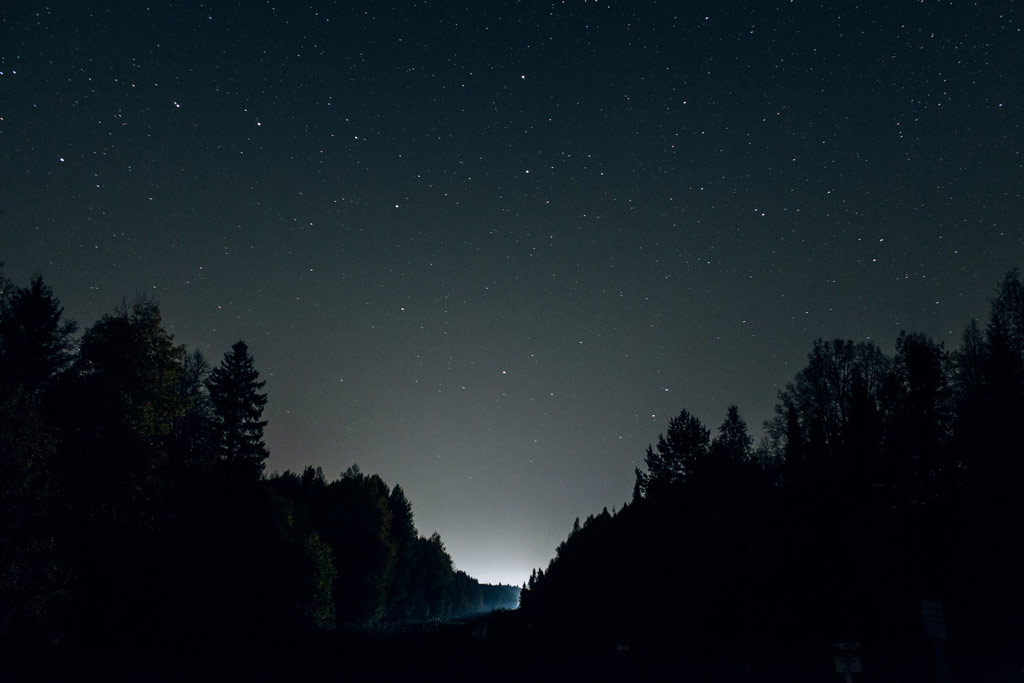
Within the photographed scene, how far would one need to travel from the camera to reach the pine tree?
4766cm

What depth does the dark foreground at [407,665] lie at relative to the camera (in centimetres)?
1858

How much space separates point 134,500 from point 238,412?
76.1 feet

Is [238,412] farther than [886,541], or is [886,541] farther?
[238,412]

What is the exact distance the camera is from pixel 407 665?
86.8 feet

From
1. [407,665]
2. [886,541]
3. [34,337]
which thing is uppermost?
[34,337]

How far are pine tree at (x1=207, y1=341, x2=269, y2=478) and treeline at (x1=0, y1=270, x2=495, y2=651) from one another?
0.10 m

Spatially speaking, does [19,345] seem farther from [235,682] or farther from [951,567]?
[951,567]

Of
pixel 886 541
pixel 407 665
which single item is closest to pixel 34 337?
pixel 407 665

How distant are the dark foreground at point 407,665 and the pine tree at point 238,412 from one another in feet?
64.5

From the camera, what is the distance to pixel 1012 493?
81.4ft

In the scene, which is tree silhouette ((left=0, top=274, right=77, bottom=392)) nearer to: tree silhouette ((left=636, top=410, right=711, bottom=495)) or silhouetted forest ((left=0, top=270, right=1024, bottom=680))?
silhouetted forest ((left=0, top=270, right=1024, bottom=680))

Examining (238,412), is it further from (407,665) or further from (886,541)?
(886,541)

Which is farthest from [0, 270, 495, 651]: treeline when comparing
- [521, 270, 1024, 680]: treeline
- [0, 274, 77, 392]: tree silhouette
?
[521, 270, 1024, 680]: treeline

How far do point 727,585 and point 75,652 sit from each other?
1030 inches
